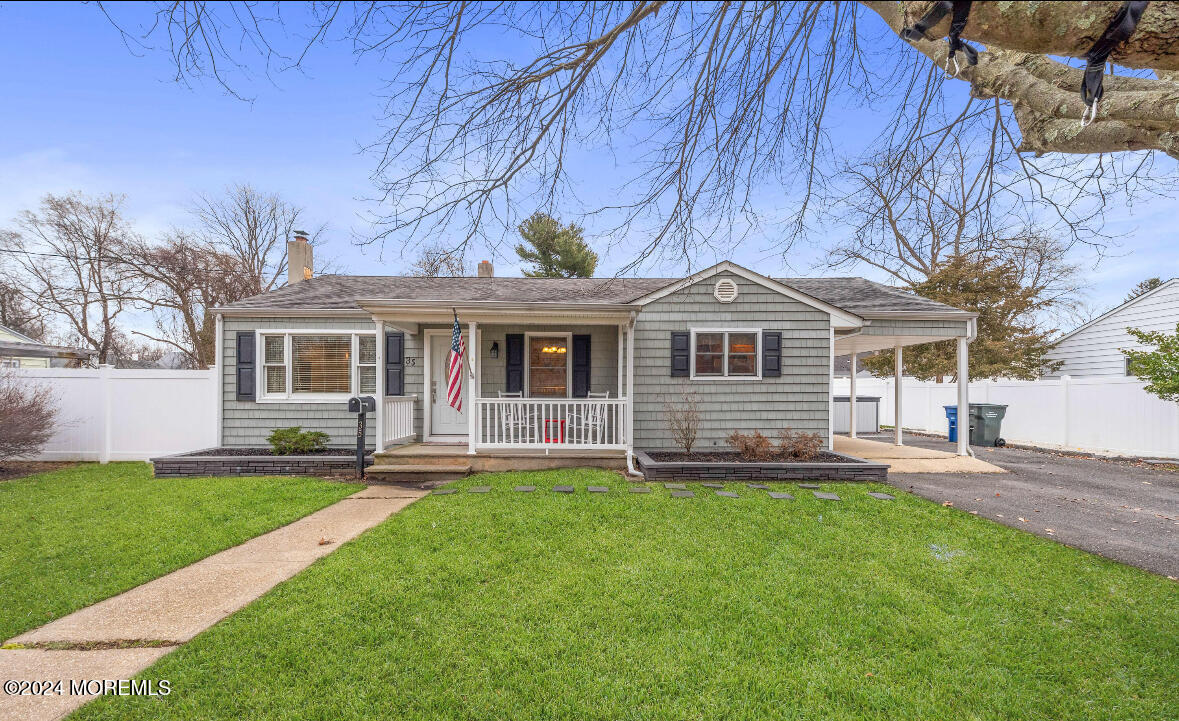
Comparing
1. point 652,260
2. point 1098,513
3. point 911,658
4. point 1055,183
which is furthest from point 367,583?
point 1098,513

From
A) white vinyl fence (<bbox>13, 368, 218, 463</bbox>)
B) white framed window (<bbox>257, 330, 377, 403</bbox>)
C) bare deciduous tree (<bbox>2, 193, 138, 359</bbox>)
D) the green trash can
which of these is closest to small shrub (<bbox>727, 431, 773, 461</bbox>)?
white framed window (<bbox>257, 330, 377, 403</bbox>)

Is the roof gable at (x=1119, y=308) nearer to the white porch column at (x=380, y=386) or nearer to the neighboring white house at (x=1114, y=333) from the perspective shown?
the neighboring white house at (x=1114, y=333)

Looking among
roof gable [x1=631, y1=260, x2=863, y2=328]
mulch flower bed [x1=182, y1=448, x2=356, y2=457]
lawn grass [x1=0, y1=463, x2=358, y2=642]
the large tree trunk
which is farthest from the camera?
roof gable [x1=631, y1=260, x2=863, y2=328]

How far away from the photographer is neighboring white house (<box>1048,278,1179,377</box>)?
1237 cm

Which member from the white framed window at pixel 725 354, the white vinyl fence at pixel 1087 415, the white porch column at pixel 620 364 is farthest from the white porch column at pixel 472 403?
the white vinyl fence at pixel 1087 415

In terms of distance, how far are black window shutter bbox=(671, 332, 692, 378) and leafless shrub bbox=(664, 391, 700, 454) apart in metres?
0.41

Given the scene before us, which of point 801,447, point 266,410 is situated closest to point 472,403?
point 266,410

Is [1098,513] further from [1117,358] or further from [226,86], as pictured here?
[1117,358]

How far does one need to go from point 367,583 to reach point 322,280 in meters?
9.13

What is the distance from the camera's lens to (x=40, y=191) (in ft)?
51.7

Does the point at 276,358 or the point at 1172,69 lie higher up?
the point at 1172,69

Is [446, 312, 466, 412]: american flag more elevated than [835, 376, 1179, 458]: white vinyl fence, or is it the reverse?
[446, 312, 466, 412]: american flag

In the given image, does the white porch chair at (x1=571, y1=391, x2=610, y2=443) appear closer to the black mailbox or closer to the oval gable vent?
the oval gable vent

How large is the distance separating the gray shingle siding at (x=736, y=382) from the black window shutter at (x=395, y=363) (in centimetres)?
454
